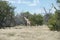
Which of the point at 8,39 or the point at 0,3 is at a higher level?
the point at 0,3

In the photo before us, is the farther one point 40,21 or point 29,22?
point 40,21

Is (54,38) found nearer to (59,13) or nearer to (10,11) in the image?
(59,13)

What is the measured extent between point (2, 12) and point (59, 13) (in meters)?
12.0

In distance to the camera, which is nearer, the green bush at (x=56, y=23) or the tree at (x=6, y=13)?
the green bush at (x=56, y=23)

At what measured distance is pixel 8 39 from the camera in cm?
1431

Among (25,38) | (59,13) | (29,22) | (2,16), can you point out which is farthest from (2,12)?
(25,38)

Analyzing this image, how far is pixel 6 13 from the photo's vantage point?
32.2m

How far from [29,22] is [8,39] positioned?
21.9 metres

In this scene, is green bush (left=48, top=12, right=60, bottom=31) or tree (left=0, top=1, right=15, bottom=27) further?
tree (left=0, top=1, right=15, bottom=27)

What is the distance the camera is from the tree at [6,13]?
31594 mm

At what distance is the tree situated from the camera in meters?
31.6

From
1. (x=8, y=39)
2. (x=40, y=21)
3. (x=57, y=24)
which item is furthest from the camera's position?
(x=40, y=21)

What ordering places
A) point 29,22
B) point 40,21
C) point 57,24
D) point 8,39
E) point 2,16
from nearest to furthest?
point 8,39 < point 57,24 < point 2,16 < point 29,22 < point 40,21

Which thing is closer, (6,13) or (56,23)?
(56,23)
